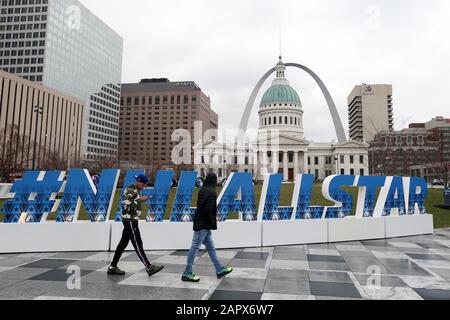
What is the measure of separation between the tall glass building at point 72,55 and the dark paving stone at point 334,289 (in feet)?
288

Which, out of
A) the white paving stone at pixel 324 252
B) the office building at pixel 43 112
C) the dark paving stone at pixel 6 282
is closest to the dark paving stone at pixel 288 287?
the white paving stone at pixel 324 252

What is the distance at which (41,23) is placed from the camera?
364ft

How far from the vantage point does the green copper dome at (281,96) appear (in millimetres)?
118188

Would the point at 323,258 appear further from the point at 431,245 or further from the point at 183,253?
the point at 431,245

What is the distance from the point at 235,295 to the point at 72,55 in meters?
139

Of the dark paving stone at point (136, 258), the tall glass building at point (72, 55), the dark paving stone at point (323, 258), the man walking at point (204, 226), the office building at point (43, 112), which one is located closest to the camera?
the man walking at point (204, 226)

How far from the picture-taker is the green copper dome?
118188 mm

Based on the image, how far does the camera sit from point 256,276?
24.3 ft

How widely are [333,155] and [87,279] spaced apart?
364ft

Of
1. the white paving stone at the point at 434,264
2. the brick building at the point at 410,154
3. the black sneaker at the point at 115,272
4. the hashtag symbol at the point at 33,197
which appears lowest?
the white paving stone at the point at 434,264

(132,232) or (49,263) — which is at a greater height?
(132,232)

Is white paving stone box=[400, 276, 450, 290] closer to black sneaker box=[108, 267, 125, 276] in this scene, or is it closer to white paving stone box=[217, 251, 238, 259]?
white paving stone box=[217, 251, 238, 259]

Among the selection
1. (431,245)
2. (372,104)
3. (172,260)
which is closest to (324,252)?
(431,245)

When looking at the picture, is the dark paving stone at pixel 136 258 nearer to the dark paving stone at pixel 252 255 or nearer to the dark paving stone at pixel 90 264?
the dark paving stone at pixel 90 264
